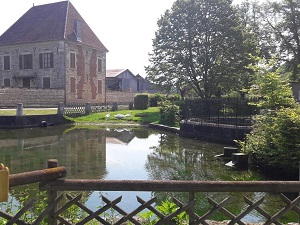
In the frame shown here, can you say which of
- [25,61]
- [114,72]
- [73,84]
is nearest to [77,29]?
[73,84]

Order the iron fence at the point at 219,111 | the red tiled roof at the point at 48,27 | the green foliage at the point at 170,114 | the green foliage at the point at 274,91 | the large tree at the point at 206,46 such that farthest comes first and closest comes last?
the red tiled roof at the point at 48,27
the large tree at the point at 206,46
the green foliage at the point at 170,114
the iron fence at the point at 219,111
the green foliage at the point at 274,91

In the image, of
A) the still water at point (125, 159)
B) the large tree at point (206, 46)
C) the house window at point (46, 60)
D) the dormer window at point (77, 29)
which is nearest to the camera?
the still water at point (125, 159)

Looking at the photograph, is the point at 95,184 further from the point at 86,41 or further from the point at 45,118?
the point at 86,41

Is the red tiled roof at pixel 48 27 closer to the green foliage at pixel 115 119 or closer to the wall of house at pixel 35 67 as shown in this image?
the wall of house at pixel 35 67

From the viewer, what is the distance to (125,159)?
42.3 ft

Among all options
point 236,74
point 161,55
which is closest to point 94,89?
point 161,55

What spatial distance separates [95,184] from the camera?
3.24m

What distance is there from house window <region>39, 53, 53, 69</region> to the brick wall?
3961 mm

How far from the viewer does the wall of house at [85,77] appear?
3875 centimetres

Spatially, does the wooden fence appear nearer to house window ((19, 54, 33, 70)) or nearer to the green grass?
the green grass

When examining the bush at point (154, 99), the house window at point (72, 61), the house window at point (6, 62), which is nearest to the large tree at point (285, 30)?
the bush at point (154, 99)

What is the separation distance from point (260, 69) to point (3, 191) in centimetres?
1158

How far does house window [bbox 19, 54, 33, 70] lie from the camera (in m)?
39.8

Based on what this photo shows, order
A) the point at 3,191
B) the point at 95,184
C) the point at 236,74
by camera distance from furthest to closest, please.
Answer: the point at 236,74, the point at 95,184, the point at 3,191
